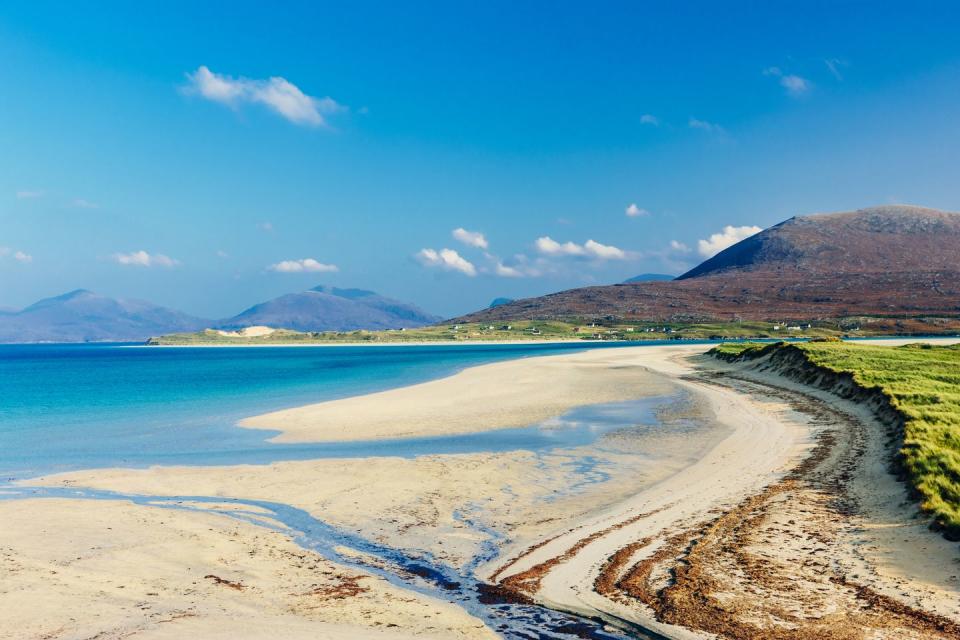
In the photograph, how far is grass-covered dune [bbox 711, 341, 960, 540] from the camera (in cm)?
1453

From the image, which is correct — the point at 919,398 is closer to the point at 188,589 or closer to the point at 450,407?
the point at 450,407

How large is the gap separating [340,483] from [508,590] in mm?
10362

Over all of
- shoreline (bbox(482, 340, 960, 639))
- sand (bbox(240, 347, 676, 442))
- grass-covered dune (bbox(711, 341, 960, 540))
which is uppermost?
grass-covered dune (bbox(711, 341, 960, 540))

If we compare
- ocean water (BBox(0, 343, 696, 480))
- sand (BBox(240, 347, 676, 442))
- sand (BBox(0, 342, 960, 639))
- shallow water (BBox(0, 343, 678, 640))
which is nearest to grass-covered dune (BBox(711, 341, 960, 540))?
sand (BBox(0, 342, 960, 639))

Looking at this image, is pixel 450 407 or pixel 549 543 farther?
pixel 450 407

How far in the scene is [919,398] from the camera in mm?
28016

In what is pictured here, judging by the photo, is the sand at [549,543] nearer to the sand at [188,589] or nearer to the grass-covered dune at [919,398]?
the sand at [188,589]

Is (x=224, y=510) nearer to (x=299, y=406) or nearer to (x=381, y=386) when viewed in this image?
(x=299, y=406)

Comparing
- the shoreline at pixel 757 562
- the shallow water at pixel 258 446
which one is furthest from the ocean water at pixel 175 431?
the shoreline at pixel 757 562

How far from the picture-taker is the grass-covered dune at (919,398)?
1453 centimetres

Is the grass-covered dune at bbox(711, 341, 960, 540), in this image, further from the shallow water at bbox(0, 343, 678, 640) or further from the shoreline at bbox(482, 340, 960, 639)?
the shallow water at bbox(0, 343, 678, 640)

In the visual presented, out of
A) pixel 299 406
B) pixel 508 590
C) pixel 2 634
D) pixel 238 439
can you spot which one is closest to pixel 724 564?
pixel 508 590

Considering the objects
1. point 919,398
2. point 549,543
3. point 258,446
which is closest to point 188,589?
point 549,543

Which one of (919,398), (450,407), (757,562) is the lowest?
(450,407)
